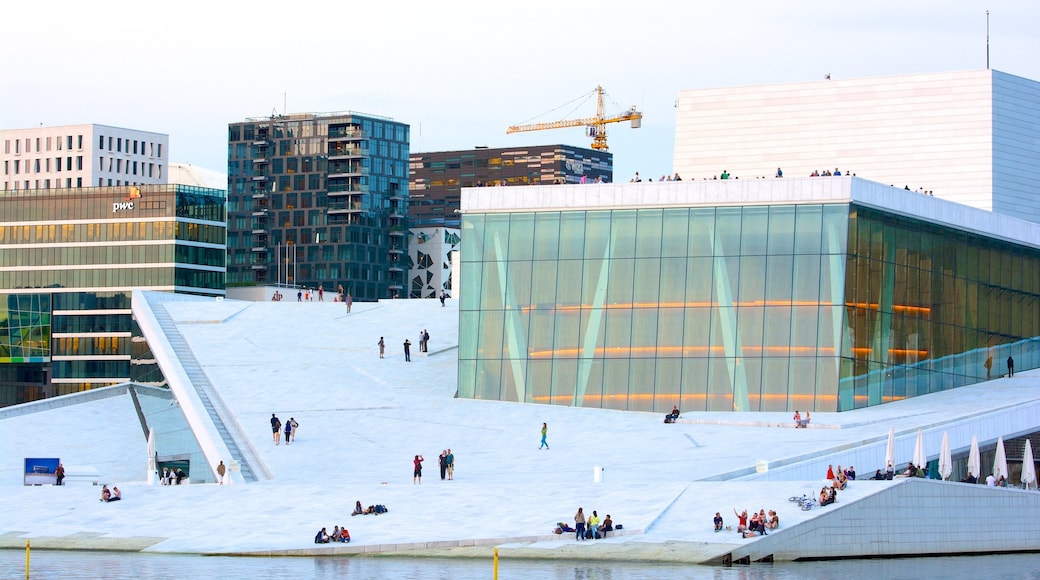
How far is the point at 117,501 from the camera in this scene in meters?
52.4

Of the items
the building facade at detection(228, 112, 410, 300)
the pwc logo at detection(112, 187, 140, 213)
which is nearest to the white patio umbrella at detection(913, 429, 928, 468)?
the pwc logo at detection(112, 187, 140, 213)

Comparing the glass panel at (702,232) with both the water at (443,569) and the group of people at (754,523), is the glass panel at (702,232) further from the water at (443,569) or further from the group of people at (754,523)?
the group of people at (754,523)

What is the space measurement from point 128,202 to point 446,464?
8033 centimetres

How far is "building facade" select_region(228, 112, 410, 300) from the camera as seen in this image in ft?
563

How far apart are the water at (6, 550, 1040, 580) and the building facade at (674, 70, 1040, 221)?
142 feet

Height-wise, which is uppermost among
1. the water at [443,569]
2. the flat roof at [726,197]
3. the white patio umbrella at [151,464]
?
the flat roof at [726,197]

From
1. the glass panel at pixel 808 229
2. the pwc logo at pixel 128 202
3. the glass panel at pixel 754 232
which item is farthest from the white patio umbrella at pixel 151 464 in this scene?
the pwc logo at pixel 128 202

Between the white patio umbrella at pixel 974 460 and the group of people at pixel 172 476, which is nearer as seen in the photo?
the white patio umbrella at pixel 974 460

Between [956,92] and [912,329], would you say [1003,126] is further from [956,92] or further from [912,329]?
[912,329]

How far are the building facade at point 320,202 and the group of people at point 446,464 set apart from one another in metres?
117

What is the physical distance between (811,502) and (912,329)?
2238 cm

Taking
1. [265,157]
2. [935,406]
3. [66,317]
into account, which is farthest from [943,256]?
[265,157]

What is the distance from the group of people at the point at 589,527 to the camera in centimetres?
4456

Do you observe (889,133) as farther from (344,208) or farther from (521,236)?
(344,208)
